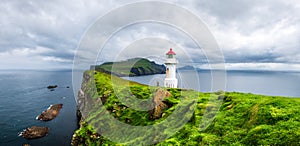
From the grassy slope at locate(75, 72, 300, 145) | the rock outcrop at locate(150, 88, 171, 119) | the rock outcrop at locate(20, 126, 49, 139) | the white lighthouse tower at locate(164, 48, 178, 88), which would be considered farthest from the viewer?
the rock outcrop at locate(20, 126, 49, 139)

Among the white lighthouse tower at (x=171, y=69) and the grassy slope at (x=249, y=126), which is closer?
the grassy slope at (x=249, y=126)

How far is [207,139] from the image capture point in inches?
417

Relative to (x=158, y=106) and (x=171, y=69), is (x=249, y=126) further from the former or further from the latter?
(x=171, y=69)

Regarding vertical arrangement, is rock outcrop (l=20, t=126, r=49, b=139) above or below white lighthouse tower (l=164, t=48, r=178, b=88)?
below

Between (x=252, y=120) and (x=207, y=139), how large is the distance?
319 centimetres

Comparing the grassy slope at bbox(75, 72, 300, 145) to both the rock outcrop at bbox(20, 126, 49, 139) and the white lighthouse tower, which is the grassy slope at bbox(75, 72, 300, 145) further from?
the rock outcrop at bbox(20, 126, 49, 139)

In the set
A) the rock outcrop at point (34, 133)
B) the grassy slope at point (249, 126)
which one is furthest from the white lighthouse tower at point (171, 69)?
the rock outcrop at point (34, 133)

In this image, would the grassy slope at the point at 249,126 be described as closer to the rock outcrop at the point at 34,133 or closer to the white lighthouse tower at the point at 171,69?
the white lighthouse tower at the point at 171,69

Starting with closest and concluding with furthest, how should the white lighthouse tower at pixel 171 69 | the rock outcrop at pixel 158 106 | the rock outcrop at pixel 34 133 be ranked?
the rock outcrop at pixel 158 106
the white lighthouse tower at pixel 171 69
the rock outcrop at pixel 34 133

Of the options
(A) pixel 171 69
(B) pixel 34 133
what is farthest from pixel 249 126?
(B) pixel 34 133

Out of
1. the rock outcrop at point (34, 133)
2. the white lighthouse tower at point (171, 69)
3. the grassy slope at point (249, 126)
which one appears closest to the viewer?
the grassy slope at point (249, 126)

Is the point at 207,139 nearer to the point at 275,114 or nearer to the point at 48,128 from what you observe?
the point at 275,114

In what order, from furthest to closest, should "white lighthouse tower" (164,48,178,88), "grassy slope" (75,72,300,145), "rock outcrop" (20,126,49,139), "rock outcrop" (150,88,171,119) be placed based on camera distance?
"rock outcrop" (20,126,49,139), "white lighthouse tower" (164,48,178,88), "rock outcrop" (150,88,171,119), "grassy slope" (75,72,300,145)

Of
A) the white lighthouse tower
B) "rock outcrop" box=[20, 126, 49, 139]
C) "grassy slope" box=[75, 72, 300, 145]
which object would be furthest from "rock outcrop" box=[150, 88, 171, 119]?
"rock outcrop" box=[20, 126, 49, 139]
